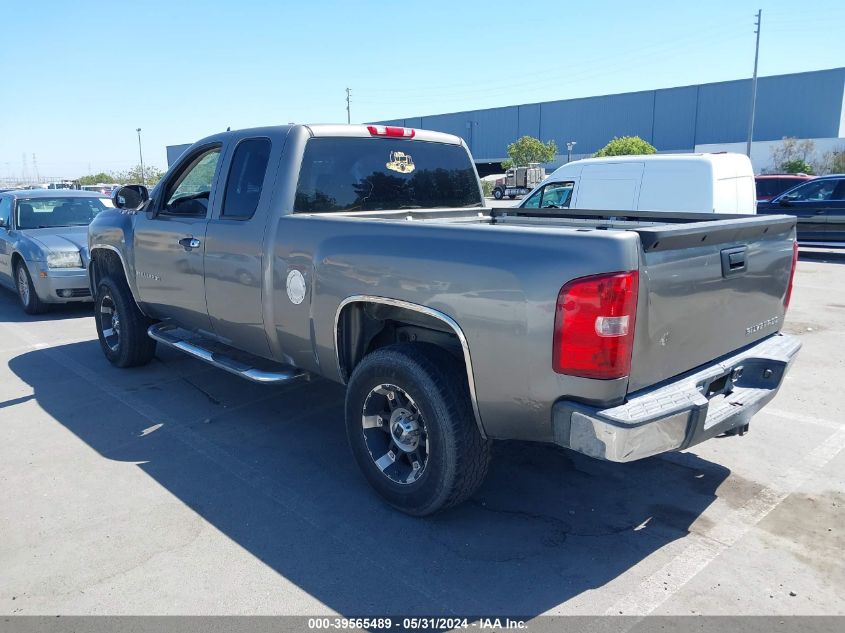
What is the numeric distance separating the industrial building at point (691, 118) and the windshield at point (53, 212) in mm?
52446

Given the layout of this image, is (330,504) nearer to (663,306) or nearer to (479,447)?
(479,447)

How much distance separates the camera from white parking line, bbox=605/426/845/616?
9.46 ft

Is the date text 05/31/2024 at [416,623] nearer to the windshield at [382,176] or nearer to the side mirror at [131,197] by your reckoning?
the windshield at [382,176]

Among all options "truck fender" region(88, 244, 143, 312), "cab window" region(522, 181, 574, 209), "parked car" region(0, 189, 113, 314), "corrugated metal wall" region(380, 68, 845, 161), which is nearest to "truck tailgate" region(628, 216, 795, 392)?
"truck fender" region(88, 244, 143, 312)

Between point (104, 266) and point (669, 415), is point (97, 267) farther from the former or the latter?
point (669, 415)

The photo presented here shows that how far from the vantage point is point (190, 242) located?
491 cm

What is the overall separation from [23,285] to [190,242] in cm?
593

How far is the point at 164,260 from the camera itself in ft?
17.4

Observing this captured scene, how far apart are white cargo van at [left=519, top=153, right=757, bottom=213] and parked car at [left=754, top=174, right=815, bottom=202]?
26.1ft

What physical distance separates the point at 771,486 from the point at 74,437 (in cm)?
475

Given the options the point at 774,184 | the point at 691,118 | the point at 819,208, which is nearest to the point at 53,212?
the point at 819,208

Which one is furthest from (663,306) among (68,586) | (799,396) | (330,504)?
(799,396)

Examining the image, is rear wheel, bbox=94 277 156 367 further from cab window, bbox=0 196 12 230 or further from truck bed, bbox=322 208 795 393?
cab window, bbox=0 196 12 230

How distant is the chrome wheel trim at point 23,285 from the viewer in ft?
29.9
